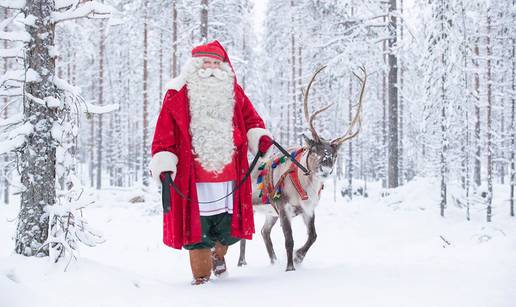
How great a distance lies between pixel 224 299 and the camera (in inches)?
128

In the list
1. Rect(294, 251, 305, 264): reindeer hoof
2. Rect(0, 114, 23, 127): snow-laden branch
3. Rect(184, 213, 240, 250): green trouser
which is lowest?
Rect(294, 251, 305, 264): reindeer hoof

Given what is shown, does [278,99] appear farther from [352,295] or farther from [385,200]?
[352,295]

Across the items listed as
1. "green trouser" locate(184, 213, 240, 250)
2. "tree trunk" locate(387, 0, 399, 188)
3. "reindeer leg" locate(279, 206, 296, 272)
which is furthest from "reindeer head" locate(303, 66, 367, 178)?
"tree trunk" locate(387, 0, 399, 188)

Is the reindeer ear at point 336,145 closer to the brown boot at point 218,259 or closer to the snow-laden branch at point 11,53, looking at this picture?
the brown boot at point 218,259

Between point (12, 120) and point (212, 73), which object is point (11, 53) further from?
point (212, 73)

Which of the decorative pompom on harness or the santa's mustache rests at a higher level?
the santa's mustache

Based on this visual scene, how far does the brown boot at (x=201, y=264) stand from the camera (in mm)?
4066

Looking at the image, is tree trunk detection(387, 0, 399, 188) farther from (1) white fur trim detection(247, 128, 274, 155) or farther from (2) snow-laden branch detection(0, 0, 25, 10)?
(2) snow-laden branch detection(0, 0, 25, 10)

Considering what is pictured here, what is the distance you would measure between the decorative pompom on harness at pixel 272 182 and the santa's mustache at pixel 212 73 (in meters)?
1.49

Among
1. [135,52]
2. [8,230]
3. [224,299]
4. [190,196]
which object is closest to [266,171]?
[190,196]

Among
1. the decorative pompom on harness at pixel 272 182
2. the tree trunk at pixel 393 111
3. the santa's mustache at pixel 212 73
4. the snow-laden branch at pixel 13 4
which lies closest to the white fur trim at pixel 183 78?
the santa's mustache at pixel 212 73

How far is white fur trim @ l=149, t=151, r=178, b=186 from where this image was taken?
12.5ft

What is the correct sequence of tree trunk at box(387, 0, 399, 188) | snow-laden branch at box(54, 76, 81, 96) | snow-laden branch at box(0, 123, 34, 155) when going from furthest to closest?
tree trunk at box(387, 0, 399, 188)
snow-laden branch at box(54, 76, 81, 96)
snow-laden branch at box(0, 123, 34, 155)

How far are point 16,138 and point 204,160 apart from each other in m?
1.73
